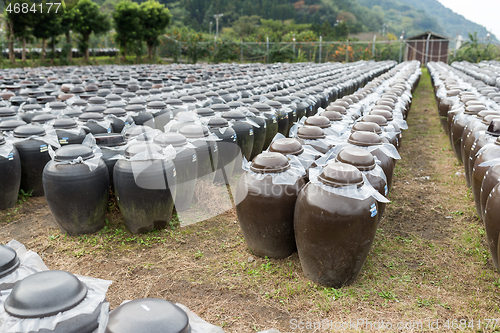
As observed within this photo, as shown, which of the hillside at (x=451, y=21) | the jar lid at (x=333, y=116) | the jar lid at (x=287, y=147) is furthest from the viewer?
the hillside at (x=451, y=21)

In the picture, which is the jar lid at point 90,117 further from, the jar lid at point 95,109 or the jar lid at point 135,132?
the jar lid at point 135,132

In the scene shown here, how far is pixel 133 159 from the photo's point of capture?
3.71 meters

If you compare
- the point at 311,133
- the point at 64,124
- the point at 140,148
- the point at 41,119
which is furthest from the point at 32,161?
the point at 311,133

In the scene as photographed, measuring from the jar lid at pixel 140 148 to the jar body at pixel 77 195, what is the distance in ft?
1.12

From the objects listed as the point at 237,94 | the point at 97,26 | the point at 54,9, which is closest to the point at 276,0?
the point at 97,26

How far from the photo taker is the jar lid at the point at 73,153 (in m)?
3.68

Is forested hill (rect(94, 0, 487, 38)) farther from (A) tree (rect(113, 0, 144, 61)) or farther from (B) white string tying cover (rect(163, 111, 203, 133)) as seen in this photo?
(B) white string tying cover (rect(163, 111, 203, 133))

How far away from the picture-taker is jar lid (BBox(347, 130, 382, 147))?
151 inches

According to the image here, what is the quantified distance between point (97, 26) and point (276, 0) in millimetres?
54017

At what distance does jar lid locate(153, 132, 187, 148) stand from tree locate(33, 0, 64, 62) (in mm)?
21165

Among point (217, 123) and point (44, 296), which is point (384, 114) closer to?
point (217, 123)

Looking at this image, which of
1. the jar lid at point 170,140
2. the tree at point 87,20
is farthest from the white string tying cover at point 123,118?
the tree at point 87,20

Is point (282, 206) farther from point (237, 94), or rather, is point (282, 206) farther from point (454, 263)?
point (237, 94)

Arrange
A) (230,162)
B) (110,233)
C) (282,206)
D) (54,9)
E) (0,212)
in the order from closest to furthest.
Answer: (282,206) < (110,233) < (0,212) < (230,162) < (54,9)
